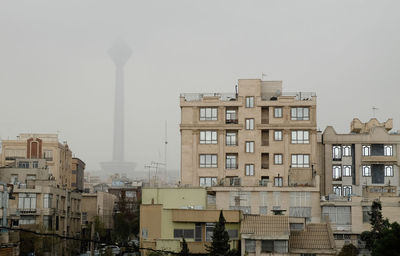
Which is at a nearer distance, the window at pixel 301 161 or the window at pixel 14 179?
the window at pixel 301 161

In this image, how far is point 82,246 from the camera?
105375 mm

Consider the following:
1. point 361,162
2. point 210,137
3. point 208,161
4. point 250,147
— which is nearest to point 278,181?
point 250,147

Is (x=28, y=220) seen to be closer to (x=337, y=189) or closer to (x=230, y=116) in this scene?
(x=230, y=116)

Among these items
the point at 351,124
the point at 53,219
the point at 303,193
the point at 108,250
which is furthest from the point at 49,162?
the point at 303,193

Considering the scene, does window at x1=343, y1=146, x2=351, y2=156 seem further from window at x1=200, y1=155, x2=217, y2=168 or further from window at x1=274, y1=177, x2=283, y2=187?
window at x1=200, y1=155, x2=217, y2=168

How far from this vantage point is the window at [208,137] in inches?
3307

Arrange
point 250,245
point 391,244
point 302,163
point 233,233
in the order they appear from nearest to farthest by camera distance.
→ point 391,244, point 250,245, point 233,233, point 302,163

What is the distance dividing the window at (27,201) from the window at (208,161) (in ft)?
65.8

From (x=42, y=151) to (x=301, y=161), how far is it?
153 ft

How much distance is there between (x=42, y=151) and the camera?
113000mm

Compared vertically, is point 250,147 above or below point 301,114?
below

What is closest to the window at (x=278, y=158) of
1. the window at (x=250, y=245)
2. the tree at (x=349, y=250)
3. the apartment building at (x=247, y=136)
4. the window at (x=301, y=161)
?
the apartment building at (x=247, y=136)

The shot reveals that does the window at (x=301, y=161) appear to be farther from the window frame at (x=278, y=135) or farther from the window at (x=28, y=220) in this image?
the window at (x=28, y=220)

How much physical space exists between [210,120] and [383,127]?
20.4 m
